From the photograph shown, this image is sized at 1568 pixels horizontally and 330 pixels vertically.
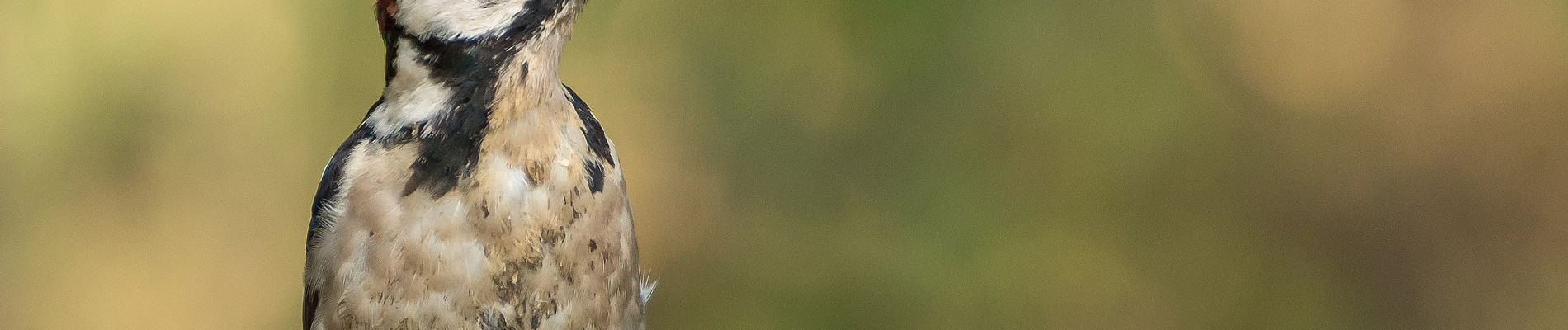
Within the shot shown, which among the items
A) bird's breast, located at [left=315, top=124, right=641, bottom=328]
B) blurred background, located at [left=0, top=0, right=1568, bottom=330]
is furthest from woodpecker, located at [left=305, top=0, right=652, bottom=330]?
blurred background, located at [left=0, top=0, right=1568, bottom=330]

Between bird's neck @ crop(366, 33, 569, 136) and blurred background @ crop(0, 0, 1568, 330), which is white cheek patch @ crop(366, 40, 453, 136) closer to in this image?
bird's neck @ crop(366, 33, 569, 136)

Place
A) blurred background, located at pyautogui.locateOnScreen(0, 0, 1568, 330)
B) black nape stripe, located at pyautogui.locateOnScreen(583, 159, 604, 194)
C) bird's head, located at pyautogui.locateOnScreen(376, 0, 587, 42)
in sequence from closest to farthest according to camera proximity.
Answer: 1. bird's head, located at pyautogui.locateOnScreen(376, 0, 587, 42)
2. black nape stripe, located at pyautogui.locateOnScreen(583, 159, 604, 194)
3. blurred background, located at pyautogui.locateOnScreen(0, 0, 1568, 330)

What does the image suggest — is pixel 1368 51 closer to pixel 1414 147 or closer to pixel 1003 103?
pixel 1414 147

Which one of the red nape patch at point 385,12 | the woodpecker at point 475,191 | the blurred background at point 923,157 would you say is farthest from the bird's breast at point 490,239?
the blurred background at point 923,157

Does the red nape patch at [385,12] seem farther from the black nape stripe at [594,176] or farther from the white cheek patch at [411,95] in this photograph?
the black nape stripe at [594,176]

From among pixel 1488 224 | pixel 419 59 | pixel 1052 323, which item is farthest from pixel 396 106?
pixel 1488 224

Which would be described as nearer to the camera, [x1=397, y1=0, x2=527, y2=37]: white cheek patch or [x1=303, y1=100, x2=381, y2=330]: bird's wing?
[x1=397, y1=0, x2=527, y2=37]: white cheek patch
